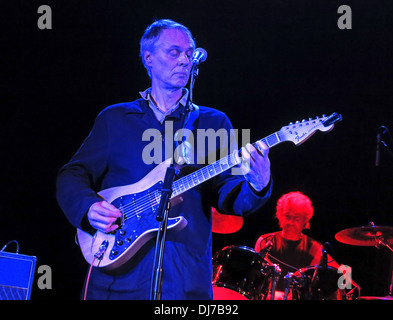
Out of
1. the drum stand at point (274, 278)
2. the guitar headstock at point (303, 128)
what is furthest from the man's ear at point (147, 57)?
the drum stand at point (274, 278)

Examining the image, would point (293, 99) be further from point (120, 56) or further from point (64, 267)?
point (64, 267)

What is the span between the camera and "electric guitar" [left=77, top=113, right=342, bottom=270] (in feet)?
8.16

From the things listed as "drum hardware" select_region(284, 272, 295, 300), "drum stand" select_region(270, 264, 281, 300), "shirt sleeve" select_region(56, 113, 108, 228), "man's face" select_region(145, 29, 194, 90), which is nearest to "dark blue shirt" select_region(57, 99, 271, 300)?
"shirt sleeve" select_region(56, 113, 108, 228)

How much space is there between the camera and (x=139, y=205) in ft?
8.57

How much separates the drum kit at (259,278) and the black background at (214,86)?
1155mm

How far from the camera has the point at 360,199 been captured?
5.88 meters

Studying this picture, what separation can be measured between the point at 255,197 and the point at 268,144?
1.22 feet

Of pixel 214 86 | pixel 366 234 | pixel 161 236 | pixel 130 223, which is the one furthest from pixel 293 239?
pixel 161 236

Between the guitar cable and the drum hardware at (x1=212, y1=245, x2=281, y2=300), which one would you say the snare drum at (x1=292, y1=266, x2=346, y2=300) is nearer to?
the drum hardware at (x1=212, y1=245, x2=281, y2=300)

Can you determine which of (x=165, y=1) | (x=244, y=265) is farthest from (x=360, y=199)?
(x=165, y=1)

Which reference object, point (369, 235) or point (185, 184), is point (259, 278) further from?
point (185, 184)

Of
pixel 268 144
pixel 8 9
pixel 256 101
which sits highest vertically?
pixel 8 9

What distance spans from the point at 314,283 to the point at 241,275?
81 centimetres

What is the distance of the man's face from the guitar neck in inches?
24.6
